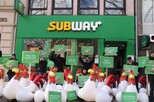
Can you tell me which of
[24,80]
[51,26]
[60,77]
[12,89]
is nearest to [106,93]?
[60,77]

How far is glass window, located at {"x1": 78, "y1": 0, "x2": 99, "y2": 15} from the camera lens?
17.2 metres

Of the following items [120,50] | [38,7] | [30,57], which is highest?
[38,7]

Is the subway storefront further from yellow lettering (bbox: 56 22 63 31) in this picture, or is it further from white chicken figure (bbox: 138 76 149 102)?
white chicken figure (bbox: 138 76 149 102)

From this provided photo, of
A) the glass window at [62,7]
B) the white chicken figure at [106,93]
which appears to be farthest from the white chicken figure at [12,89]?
the glass window at [62,7]

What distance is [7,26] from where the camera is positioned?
1703 centimetres

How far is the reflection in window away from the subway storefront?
0.94m

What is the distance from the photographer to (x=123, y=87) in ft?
29.9

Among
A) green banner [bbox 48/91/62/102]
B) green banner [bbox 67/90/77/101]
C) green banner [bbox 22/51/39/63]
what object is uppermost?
green banner [bbox 22/51/39/63]

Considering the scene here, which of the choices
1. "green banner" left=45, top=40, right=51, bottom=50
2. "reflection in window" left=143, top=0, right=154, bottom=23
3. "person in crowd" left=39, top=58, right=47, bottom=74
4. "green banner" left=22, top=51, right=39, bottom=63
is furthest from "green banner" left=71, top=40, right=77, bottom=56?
"green banner" left=22, top=51, right=39, bottom=63

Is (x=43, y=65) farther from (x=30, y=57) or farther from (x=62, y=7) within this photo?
(x=62, y=7)

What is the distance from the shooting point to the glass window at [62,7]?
17.3 meters

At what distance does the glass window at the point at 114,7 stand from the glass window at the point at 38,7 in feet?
11.1

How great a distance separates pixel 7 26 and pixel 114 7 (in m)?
5.94

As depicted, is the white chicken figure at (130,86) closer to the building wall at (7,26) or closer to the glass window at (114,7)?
the glass window at (114,7)
